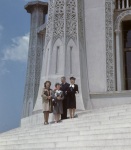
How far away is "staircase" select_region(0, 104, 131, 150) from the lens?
20.4 feet

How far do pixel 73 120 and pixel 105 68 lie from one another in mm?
5117

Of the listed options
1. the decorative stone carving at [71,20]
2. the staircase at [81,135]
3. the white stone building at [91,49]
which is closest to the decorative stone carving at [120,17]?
the white stone building at [91,49]

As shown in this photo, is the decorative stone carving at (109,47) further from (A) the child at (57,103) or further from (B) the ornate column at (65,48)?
(A) the child at (57,103)

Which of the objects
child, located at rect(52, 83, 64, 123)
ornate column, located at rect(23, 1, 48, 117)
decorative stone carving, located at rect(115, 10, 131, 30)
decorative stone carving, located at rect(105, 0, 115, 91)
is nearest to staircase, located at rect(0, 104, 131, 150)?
child, located at rect(52, 83, 64, 123)

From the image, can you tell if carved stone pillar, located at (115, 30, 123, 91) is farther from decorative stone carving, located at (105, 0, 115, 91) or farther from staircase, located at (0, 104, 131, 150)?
staircase, located at (0, 104, 131, 150)

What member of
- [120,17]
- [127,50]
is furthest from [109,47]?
[120,17]

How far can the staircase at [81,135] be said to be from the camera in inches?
245

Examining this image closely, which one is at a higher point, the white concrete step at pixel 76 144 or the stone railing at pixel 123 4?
the stone railing at pixel 123 4

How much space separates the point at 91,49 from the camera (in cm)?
1342

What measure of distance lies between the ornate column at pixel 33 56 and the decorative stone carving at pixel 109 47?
4.80 metres

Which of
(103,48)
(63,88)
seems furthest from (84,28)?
(63,88)

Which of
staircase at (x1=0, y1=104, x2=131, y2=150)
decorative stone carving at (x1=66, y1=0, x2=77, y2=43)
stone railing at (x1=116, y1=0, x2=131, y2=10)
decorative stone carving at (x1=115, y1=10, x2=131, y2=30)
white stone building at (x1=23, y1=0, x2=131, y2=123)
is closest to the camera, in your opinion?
staircase at (x1=0, y1=104, x2=131, y2=150)

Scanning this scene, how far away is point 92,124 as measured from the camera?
7.56m

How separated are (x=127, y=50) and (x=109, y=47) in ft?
4.19
